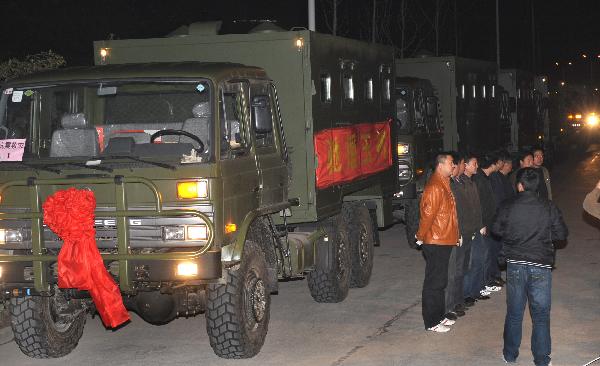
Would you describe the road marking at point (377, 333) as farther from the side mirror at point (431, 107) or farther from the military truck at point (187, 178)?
the side mirror at point (431, 107)

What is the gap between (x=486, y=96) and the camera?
2295 centimetres

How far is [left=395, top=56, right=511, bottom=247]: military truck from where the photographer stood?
56.4ft

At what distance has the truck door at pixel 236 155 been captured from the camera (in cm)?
869

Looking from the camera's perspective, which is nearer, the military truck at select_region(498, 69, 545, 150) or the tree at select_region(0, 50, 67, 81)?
the tree at select_region(0, 50, 67, 81)

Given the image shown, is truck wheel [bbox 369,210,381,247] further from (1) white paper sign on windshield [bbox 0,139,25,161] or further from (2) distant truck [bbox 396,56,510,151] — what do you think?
(2) distant truck [bbox 396,56,510,151]

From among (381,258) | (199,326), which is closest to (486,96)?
(381,258)

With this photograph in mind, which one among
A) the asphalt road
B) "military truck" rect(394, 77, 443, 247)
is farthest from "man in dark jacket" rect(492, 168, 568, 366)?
"military truck" rect(394, 77, 443, 247)

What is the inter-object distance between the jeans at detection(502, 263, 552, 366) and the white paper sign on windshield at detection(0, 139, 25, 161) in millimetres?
4287

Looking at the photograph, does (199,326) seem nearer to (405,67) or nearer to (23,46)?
(405,67)

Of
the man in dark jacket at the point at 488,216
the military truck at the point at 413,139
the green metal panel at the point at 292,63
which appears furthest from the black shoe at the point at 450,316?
the military truck at the point at 413,139

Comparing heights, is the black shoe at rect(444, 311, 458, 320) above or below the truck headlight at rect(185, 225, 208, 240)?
below

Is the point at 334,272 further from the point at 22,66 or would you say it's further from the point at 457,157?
the point at 22,66

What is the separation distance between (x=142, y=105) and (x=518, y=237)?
4.00 m

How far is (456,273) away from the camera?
1078cm
